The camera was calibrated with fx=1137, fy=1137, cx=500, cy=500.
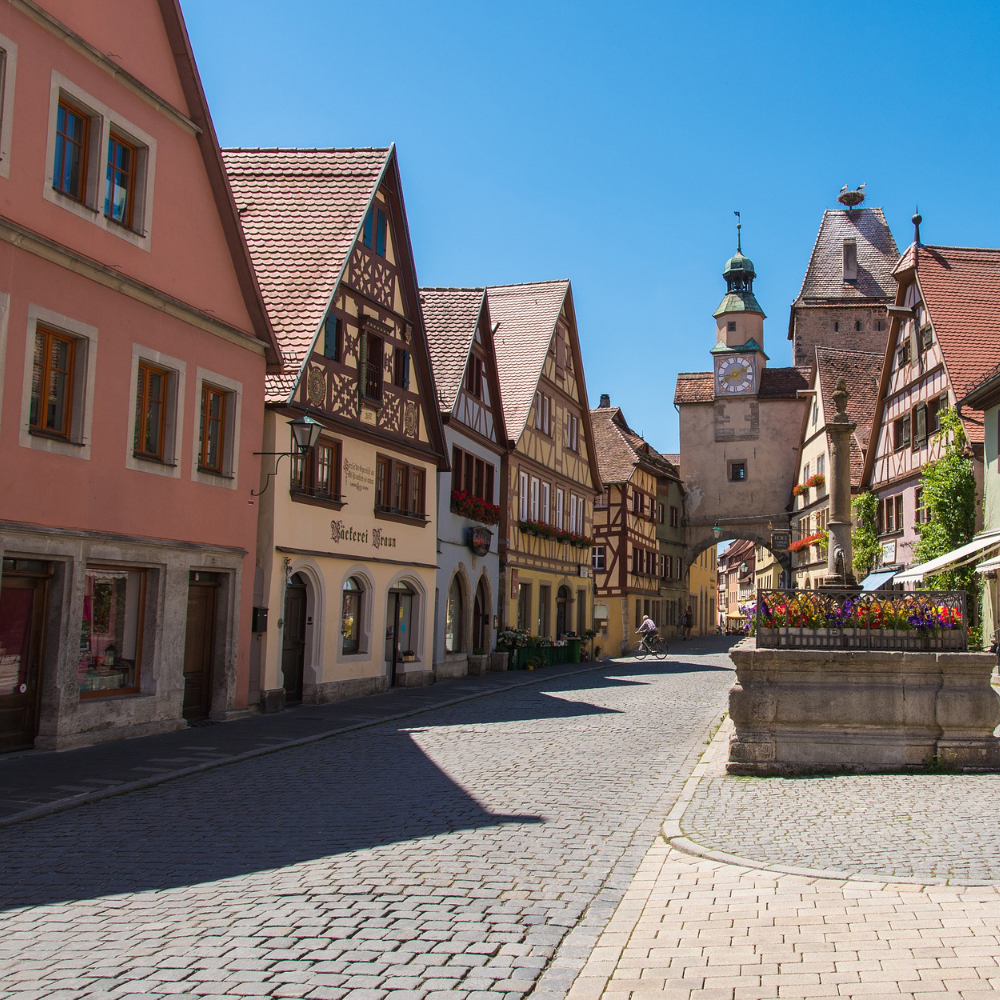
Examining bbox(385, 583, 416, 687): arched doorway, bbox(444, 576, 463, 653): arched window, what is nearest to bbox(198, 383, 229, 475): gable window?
bbox(385, 583, 416, 687): arched doorway

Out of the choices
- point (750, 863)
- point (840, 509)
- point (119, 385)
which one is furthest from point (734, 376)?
point (750, 863)

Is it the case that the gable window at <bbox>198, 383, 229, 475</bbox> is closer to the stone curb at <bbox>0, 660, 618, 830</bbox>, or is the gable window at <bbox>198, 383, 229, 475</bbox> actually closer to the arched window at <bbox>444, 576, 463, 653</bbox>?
the stone curb at <bbox>0, 660, 618, 830</bbox>

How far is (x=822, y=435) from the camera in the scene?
151 ft

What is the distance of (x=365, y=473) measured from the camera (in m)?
21.5

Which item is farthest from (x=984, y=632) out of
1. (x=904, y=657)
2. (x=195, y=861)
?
(x=195, y=861)

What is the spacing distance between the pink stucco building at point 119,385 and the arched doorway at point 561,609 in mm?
21644

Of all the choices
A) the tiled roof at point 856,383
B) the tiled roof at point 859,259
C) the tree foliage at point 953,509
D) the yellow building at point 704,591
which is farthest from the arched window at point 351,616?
the tiled roof at point 859,259

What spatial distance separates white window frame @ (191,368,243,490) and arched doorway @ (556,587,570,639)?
21792 millimetres

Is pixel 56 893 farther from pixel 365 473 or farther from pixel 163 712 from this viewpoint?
pixel 365 473

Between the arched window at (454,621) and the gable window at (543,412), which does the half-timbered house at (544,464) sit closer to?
the gable window at (543,412)

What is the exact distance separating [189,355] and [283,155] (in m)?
8.56

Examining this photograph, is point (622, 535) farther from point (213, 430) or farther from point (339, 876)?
point (339, 876)

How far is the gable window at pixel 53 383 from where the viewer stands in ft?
42.2

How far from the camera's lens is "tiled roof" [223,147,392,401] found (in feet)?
64.0
